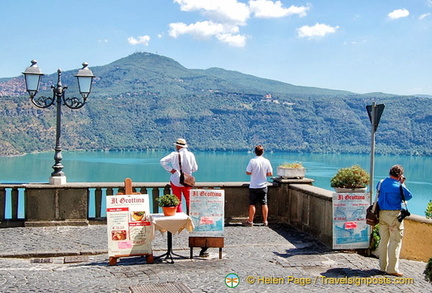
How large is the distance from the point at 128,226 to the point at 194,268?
1.17 metres

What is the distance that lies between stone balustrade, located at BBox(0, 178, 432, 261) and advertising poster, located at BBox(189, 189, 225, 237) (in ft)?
6.63

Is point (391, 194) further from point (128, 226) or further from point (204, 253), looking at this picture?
point (128, 226)

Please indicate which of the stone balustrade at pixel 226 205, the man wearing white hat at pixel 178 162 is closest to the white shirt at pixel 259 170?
the stone balustrade at pixel 226 205

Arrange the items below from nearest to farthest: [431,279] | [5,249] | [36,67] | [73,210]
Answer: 1. [431,279]
2. [5,249]
3. [73,210]
4. [36,67]

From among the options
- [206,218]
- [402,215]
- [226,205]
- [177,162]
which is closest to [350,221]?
[402,215]

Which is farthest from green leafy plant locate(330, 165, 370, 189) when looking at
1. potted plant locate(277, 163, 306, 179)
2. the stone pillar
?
the stone pillar

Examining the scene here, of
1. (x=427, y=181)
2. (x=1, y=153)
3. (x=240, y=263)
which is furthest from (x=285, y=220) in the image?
(x=1, y=153)

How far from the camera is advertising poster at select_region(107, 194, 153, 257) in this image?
8.21 m

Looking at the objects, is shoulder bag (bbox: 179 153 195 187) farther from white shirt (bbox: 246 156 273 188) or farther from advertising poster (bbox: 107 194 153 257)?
advertising poster (bbox: 107 194 153 257)

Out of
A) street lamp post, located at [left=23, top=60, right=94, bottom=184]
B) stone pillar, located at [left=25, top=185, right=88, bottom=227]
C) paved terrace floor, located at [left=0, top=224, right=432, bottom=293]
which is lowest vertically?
paved terrace floor, located at [left=0, top=224, right=432, bottom=293]

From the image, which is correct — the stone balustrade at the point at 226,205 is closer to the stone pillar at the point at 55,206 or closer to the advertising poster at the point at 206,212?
the stone pillar at the point at 55,206

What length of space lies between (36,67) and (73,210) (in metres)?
3.33

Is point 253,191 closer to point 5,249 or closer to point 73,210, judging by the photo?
point 73,210

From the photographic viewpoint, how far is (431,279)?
17.6 ft
